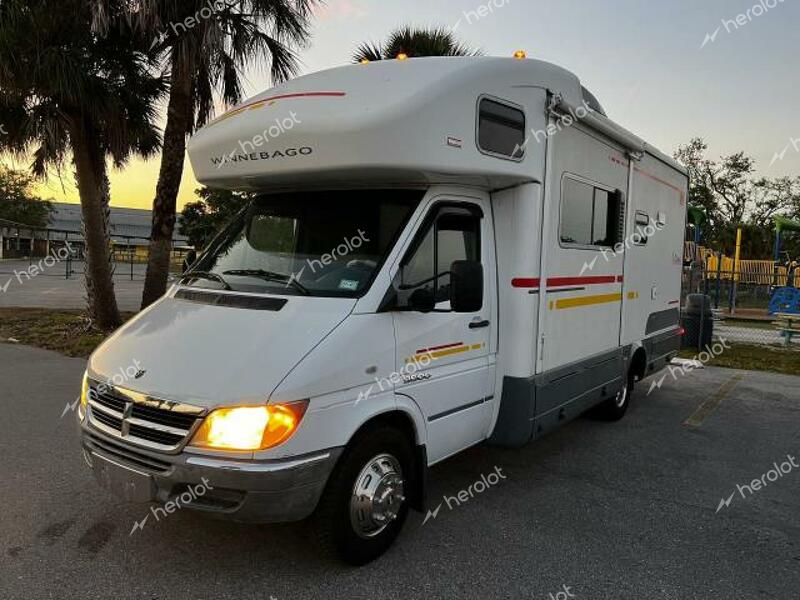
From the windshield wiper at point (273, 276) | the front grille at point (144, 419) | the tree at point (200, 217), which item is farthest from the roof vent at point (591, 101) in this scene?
the tree at point (200, 217)

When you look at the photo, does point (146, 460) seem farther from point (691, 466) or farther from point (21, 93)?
point (21, 93)

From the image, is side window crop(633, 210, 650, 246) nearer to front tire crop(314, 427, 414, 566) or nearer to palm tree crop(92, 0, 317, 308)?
front tire crop(314, 427, 414, 566)

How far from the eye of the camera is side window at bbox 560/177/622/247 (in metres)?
5.07

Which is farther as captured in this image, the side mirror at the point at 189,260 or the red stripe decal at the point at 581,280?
the red stripe decal at the point at 581,280

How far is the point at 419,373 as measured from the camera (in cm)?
388

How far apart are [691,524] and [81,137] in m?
11.4

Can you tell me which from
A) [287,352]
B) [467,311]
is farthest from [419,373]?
[287,352]

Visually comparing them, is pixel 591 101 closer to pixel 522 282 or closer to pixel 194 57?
pixel 522 282

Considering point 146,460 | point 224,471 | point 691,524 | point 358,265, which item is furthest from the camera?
point 691,524

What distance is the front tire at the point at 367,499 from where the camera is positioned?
3.41 metres

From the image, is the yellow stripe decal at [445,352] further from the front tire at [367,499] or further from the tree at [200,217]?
the tree at [200,217]

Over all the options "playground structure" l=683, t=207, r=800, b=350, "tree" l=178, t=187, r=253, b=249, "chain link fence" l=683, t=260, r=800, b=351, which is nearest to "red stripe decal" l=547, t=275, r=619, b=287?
"playground structure" l=683, t=207, r=800, b=350

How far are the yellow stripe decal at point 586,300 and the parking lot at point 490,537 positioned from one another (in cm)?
145

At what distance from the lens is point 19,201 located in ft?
201
